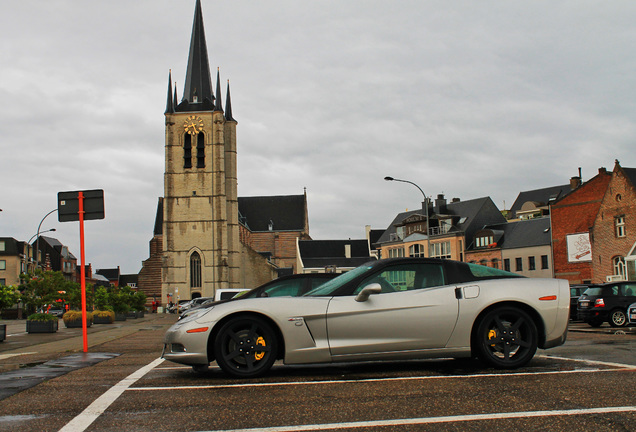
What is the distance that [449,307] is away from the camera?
696 cm

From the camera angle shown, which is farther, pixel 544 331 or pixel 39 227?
pixel 39 227

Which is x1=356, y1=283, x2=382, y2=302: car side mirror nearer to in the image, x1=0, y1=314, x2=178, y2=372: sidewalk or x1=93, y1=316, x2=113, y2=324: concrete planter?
x1=0, y1=314, x2=178, y2=372: sidewalk

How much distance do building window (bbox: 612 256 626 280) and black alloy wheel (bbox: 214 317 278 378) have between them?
4325 cm

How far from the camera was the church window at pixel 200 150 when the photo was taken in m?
80.5

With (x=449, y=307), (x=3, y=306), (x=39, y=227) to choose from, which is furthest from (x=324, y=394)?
(x=39, y=227)

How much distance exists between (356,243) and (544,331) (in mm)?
110487

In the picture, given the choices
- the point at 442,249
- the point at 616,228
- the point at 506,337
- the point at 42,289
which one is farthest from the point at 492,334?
the point at 442,249

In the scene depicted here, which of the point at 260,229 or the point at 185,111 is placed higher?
the point at 185,111

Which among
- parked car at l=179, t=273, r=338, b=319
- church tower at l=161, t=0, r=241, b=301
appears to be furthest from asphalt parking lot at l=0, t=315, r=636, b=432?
church tower at l=161, t=0, r=241, b=301

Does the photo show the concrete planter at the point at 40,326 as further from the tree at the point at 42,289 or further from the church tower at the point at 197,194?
the church tower at the point at 197,194

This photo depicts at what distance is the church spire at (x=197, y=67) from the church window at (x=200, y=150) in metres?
4.48

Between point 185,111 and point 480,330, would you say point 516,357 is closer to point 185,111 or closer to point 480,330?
point 480,330

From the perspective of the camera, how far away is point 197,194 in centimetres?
7969

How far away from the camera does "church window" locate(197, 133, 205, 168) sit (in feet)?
Result: 264
